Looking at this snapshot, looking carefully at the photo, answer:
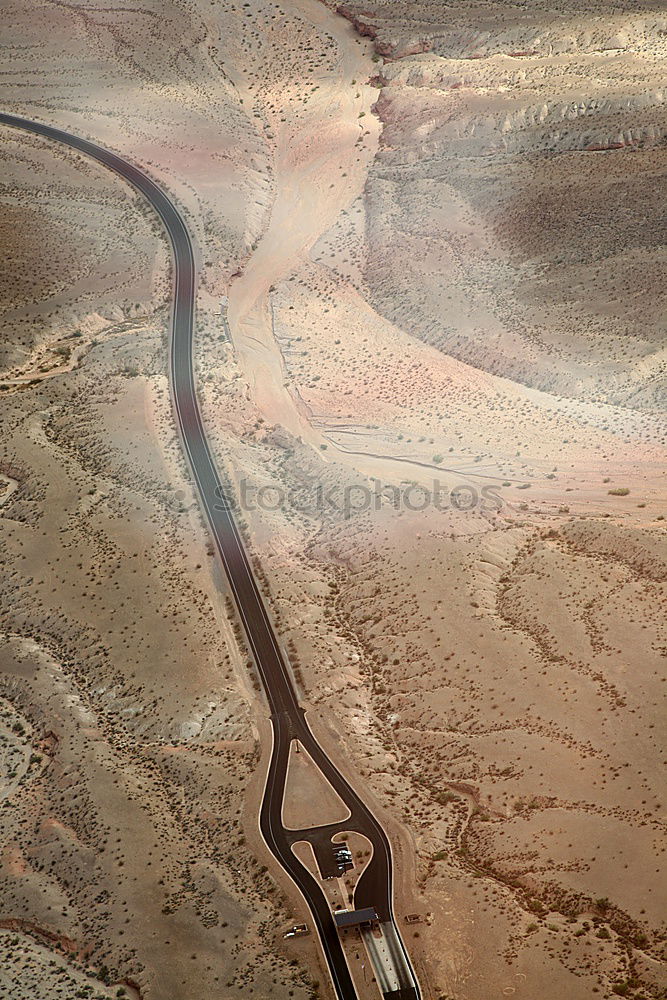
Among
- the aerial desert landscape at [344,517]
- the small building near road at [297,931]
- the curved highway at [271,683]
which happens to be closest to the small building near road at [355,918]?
the aerial desert landscape at [344,517]

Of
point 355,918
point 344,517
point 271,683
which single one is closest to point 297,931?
point 355,918

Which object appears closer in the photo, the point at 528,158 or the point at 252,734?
the point at 252,734

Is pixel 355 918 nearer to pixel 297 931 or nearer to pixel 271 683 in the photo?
pixel 297 931

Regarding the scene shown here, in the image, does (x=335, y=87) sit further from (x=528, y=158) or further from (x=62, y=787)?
(x=62, y=787)

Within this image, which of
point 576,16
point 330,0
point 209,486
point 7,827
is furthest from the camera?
point 330,0

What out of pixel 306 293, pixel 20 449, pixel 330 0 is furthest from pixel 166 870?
pixel 330 0

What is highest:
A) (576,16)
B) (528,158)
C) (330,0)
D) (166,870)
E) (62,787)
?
(330,0)

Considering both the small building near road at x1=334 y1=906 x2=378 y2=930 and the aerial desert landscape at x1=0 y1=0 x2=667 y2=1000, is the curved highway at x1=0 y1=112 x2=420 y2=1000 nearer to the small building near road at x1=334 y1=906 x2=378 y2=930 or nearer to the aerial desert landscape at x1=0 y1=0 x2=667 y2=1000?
the aerial desert landscape at x1=0 y1=0 x2=667 y2=1000

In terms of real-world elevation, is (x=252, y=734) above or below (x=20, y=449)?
below
